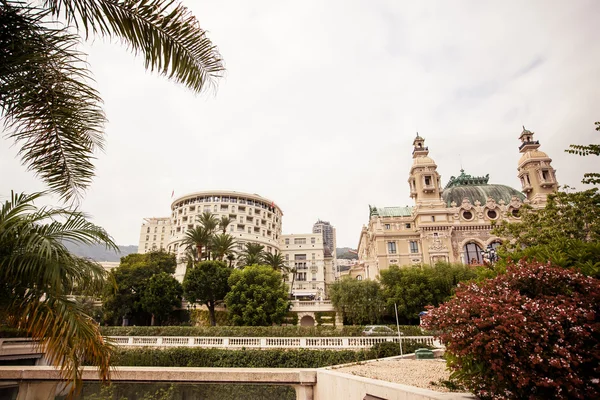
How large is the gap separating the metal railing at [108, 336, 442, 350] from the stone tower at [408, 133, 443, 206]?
40766mm

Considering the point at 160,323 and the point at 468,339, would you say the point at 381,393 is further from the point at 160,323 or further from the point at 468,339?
the point at 160,323

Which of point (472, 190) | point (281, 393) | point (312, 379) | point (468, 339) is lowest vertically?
point (281, 393)

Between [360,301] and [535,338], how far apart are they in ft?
110

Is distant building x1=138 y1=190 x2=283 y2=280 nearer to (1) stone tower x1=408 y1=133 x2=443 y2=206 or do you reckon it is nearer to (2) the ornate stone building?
(2) the ornate stone building

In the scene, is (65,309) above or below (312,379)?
above

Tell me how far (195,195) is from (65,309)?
236 feet

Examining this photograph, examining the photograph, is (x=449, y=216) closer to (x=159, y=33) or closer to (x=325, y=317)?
(x=325, y=317)

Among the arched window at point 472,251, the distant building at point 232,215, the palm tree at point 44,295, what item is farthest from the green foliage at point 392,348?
the distant building at point 232,215

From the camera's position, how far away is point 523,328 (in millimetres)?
5883

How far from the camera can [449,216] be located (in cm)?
5738

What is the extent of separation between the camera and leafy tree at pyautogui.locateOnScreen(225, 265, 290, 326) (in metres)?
34.3

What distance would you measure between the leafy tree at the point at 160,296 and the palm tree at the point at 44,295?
125 feet


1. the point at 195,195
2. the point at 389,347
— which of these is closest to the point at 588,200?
the point at 389,347

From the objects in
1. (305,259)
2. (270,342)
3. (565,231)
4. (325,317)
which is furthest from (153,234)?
(565,231)
